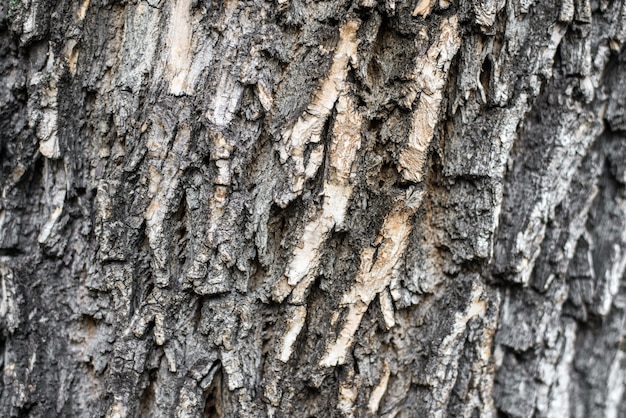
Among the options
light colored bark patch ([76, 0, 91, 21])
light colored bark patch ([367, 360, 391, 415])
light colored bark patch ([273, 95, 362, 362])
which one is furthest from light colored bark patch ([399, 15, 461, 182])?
light colored bark patch ([76, 0, 91, 21])

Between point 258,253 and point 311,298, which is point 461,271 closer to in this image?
point 311,298

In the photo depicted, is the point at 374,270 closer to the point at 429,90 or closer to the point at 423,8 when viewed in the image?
the point at 429,90

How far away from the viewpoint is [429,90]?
1121 millimetres

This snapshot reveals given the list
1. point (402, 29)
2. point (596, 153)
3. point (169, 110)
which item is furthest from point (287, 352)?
point (596, 153)

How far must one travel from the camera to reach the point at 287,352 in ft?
3.88

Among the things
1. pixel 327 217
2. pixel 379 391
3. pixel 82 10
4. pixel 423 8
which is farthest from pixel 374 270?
pixel 82 10

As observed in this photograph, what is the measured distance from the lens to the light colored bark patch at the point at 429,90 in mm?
1113

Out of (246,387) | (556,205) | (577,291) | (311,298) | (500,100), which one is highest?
(500,100)

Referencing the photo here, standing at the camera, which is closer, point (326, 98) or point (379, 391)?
point (326, 98)

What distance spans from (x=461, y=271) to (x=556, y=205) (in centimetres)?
31

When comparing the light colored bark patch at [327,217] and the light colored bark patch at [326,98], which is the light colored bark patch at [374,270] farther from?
the light colored bark patch at [326,98]

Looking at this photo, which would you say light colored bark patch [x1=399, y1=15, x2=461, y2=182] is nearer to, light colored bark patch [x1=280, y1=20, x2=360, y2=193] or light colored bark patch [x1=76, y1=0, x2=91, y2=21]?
light colored bark patch [x1=280, y1=20, x2=360, y2=193]

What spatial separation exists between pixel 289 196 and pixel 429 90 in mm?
393

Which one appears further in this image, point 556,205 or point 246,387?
point 556,205
